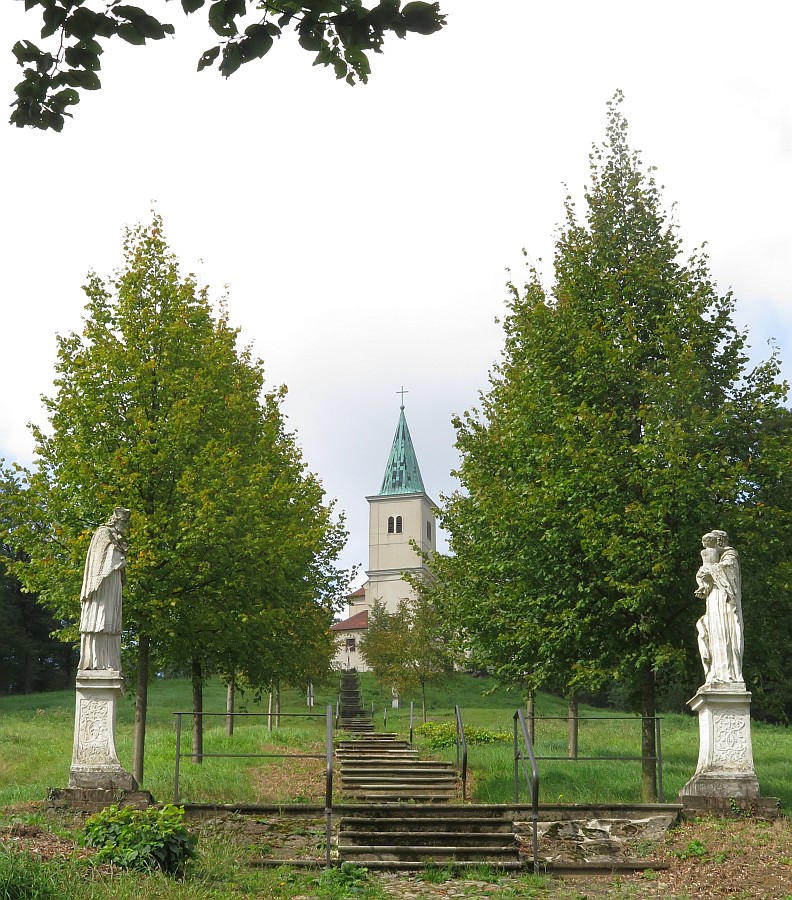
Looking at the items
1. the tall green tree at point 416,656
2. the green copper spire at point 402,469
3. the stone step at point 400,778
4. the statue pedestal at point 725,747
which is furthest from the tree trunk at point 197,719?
the green copper spire at point 402,469

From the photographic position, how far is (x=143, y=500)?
16000 mm

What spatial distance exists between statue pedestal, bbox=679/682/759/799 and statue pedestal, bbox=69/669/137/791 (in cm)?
698

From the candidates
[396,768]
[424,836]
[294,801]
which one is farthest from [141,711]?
[424,836]

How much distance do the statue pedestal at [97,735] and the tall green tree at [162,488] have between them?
3003 millimetres

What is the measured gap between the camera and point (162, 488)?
16250 millimetres

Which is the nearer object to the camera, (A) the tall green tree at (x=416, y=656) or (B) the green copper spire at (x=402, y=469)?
(A) the tall green tree at (x=416, y=656)

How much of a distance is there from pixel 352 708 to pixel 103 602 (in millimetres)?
35341

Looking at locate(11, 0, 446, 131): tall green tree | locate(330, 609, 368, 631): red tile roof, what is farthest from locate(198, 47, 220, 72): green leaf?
locate(330, 609, 368, 631): red tile roof

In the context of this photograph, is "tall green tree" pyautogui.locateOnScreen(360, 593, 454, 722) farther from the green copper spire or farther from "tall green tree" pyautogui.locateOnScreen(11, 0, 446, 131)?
the green copper spire

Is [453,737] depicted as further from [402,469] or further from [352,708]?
[402,469]

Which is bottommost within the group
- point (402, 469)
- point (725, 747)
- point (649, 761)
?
point (649, 761)

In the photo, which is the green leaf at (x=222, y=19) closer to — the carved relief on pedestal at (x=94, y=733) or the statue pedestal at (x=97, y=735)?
the statue pedestal at (x=97, y=735)

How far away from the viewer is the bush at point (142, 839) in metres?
8.59

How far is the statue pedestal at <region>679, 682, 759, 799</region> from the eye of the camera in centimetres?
1184
